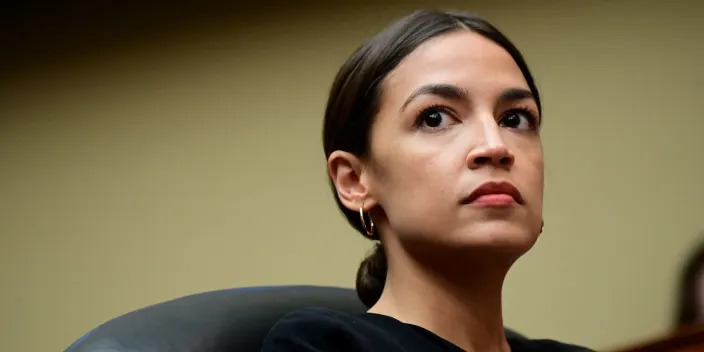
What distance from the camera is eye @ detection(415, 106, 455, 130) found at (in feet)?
2.82

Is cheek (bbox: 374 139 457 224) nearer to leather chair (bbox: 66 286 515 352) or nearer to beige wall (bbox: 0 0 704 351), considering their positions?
leather chair (bbox: 66 286 515 352)

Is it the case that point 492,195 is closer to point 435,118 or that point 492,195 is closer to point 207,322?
point 435,118

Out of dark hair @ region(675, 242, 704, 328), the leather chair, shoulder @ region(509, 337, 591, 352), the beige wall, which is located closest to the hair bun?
the leather chair

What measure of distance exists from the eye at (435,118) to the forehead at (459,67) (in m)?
0.03

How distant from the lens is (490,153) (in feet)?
2.67

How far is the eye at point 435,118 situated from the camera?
861mm

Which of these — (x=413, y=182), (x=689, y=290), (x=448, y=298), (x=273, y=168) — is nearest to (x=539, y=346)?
(x=448, y=298)

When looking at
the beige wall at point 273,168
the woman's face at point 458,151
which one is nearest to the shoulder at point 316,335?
the woman's face at point 458,151

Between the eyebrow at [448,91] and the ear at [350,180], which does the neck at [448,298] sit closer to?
the ear at [350,180]

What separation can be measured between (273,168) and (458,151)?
0.82 metres

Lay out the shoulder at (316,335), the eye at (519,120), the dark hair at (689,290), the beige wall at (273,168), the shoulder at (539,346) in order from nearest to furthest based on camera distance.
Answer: the shoulder at (316,335) < the eye at (519,120) < the shoulder at (539,346) < the dark hair at (689,290) < the beige wall at (273,168)

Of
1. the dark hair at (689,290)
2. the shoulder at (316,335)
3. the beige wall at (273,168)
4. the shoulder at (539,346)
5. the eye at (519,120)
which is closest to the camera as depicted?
the shoulder at (316,335)

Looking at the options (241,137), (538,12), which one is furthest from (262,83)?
(538,12)

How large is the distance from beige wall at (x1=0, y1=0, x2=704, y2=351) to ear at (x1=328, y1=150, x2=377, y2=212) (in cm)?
63
